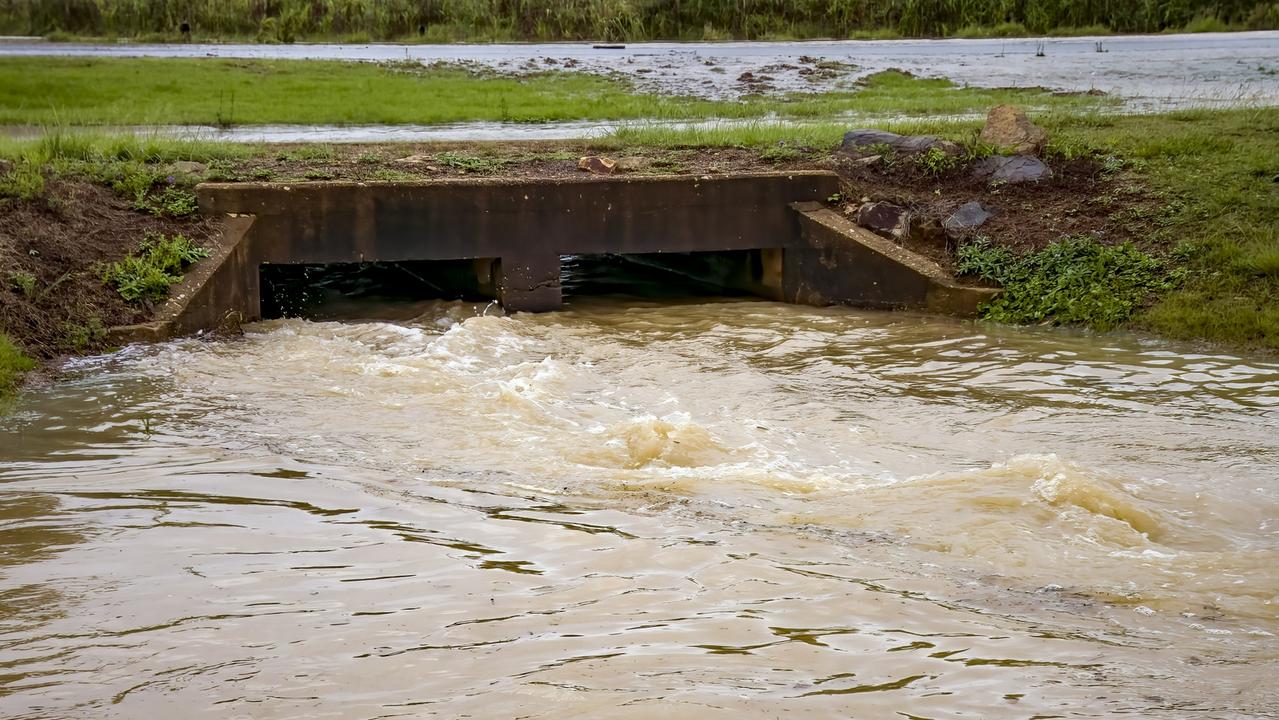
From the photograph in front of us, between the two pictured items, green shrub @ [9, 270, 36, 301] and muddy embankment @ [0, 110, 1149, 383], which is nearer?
green shrub @ [9, 270, 36, 301]

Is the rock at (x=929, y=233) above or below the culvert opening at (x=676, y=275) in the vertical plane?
above

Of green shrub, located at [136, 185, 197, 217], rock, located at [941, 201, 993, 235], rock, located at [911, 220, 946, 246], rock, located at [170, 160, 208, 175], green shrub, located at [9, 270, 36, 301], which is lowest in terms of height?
green shrub, located at [9, 270, 36, 301]

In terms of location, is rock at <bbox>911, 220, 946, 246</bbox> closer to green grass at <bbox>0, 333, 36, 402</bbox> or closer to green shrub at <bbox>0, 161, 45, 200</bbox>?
green grass at <bbox>0, 333, 36, 402</bbox>

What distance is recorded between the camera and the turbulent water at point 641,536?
4.31 metres

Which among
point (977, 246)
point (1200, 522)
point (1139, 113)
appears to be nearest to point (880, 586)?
point (1200, 522)

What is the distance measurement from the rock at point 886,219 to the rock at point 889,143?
143 centimetres

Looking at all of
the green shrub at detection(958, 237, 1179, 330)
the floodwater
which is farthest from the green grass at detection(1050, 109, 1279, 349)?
the floodwater

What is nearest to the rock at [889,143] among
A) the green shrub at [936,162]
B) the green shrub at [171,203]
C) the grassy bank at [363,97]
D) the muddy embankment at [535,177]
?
the muddy embankment at [535,177]

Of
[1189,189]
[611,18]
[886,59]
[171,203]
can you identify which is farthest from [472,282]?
[611,18]

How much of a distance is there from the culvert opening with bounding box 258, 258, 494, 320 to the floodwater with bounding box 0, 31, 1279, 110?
983 centimetres

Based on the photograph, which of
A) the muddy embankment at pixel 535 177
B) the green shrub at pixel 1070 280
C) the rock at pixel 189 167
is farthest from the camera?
the rock at pixel 189 167

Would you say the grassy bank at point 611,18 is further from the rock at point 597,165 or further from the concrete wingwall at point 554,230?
the concrete wingwall at point 554,230

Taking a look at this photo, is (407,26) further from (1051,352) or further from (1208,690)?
(1208,690)

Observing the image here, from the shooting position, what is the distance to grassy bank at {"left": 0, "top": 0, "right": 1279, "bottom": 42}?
3472cm
